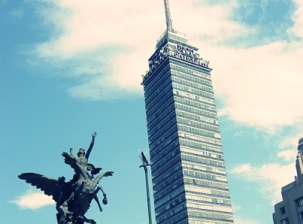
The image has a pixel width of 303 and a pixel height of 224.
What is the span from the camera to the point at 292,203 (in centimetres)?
7362

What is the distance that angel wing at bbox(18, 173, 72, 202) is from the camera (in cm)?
2236

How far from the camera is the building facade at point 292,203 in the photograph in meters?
72.7

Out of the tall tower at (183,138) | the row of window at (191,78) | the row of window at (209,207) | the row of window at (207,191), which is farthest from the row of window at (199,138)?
the row of window at (209,207)

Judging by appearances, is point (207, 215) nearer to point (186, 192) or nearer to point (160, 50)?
point (186, 192)

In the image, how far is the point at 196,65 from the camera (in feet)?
578

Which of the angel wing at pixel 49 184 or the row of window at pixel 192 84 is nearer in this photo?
the angel wing at pixel 49 184

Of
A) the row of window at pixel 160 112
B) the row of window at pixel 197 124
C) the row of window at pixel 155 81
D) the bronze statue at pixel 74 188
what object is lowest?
the bronze statue at pixel 74 188

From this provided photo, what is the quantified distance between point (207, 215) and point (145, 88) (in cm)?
5622

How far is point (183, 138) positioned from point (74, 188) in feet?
452

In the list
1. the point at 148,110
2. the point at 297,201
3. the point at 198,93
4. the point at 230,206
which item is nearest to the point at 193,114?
the point at 198,93

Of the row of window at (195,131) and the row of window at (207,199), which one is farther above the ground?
the row of window at (195,131)

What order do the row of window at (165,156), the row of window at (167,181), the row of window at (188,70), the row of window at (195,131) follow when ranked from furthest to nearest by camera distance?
the row of window at (188,70)
the row of window at (195,131)
the row of window at (165,156)
the row of window at (167,181)

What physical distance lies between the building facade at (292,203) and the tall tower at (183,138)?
72.7m

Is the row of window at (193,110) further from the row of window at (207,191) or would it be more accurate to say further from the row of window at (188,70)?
the row of window at (207,191)
